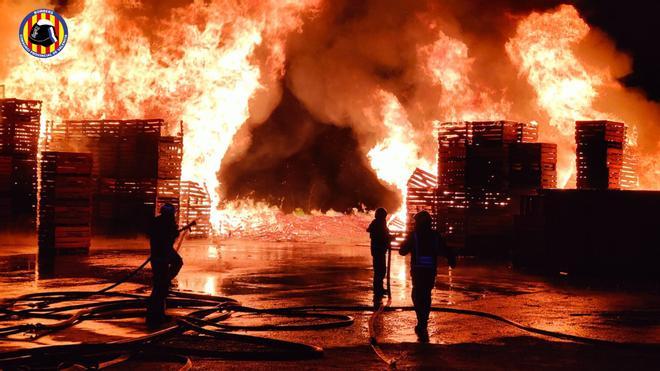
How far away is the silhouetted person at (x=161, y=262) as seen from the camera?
10.6 m

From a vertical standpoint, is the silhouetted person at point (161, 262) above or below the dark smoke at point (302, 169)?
below

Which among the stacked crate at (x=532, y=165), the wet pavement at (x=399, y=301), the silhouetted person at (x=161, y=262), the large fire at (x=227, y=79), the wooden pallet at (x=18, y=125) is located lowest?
the wet pavement at (x=399, y=301)

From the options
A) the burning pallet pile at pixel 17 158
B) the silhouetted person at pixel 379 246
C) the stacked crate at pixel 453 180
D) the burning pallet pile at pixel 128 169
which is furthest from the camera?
the burning pallet pile at pixel 128 169

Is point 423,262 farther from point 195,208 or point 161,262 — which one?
point 195,208

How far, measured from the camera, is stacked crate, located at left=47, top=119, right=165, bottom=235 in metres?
28.7

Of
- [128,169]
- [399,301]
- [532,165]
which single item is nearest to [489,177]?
[532,165]

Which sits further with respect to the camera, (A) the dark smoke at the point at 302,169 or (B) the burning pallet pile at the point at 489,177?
(A) the dark smoke at the point at 302,169

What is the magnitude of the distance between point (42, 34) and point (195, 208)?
9.67m

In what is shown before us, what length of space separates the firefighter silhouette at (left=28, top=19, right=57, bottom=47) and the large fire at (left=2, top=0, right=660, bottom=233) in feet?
2.30

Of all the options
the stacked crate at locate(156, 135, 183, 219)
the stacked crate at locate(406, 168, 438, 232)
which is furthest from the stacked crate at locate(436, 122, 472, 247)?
the stacked crate at locate(156, 135, 183, 219)

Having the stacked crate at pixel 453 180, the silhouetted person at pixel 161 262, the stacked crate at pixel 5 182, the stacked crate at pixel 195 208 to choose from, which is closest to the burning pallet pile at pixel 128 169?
the stacked crate at pixel 195 208

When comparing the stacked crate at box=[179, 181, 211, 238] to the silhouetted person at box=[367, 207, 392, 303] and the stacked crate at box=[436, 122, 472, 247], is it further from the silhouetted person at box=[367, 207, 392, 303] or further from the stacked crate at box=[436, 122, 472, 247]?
the silhouetted person at box=[367, 207, 392, 303]

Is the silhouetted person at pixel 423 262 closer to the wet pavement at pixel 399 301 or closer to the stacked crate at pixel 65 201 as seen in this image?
the wet pavement at pixel 399 301

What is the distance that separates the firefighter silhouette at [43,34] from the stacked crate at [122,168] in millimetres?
4036
